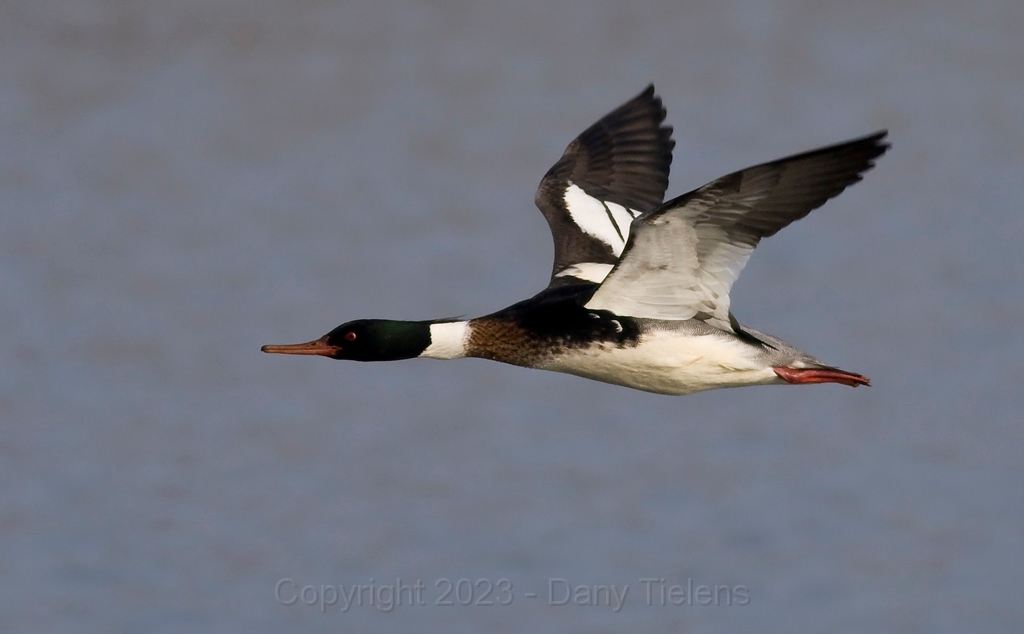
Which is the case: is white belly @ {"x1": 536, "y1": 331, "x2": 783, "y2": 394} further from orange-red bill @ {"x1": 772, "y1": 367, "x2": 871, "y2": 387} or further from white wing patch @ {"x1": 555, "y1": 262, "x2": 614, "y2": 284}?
white wing patch @ {"x1": 555, "y1": 262, "x2": 614, "y2": 284}

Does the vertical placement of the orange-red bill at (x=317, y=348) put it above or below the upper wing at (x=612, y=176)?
below

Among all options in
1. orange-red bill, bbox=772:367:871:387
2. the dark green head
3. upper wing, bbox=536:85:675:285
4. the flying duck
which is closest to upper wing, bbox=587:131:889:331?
the flying duck

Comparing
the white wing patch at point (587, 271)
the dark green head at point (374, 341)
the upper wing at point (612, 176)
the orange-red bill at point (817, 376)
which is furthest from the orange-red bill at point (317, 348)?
the orange-red bill at point (817, 376)

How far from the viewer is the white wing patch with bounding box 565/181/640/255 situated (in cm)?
691

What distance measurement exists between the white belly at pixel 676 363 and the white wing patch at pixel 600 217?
45.4 inches

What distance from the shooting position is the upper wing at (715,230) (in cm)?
493

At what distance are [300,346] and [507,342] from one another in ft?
2.88

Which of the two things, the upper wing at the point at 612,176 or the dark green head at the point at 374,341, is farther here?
the upper wing at the point at 612,176

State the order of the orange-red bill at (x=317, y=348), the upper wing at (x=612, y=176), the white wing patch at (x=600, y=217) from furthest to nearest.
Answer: the upper wing at (x=612, y=176)
the white wing patch at (x=600, y=217)
the orange-red bill at (x=317, y=348)

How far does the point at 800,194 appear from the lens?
16.5 feet

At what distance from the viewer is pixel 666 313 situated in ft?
18.6

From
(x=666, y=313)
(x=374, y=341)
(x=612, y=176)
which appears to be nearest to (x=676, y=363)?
(x=666, y=313)

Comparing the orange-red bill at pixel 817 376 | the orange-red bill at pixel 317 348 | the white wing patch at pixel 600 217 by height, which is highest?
the white wing patch at pixel 600 217

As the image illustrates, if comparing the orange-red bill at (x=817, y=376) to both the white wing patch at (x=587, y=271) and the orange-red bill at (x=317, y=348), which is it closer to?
the white wing patch at (x=587, y=271)
